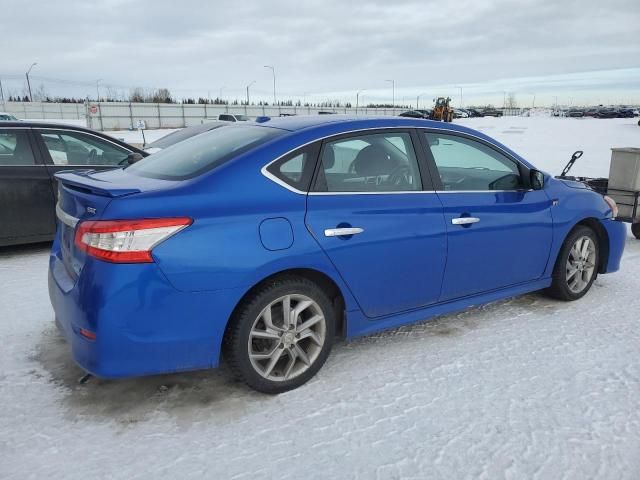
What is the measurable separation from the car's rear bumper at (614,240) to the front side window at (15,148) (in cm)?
605

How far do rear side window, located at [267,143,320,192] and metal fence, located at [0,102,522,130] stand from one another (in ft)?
143

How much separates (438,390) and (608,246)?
2.65m

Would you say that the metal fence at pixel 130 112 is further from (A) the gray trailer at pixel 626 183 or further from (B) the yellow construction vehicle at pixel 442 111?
(A) the gray trailer at pixel 626 183

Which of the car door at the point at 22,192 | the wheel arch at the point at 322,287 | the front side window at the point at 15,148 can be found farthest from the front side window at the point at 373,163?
the front side window at the point at 15,148

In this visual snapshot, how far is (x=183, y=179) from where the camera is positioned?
302 cm

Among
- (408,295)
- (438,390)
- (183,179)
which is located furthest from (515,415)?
(183,179)

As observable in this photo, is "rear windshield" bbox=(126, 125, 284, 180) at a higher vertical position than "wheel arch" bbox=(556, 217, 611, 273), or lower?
higher

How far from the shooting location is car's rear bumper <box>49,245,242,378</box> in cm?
261

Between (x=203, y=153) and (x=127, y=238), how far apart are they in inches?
37.3

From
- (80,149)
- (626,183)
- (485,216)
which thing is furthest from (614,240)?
(80,149)

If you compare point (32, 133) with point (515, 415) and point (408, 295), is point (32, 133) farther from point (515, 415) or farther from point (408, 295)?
point (515, 415)

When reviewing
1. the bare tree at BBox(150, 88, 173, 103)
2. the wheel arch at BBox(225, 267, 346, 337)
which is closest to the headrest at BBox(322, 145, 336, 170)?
the wheel arch at BBox(225, 267, 346, 337)

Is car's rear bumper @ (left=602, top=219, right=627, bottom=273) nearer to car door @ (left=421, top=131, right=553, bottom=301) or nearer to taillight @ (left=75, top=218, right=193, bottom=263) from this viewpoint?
car door @ (left=421, top=131, right=553, bottom=301)

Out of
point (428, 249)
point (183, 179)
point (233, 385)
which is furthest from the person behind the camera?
point (428, 249)
